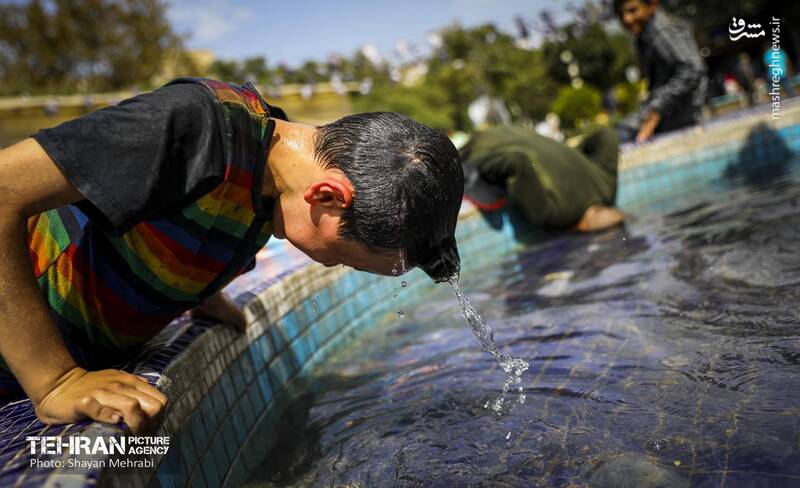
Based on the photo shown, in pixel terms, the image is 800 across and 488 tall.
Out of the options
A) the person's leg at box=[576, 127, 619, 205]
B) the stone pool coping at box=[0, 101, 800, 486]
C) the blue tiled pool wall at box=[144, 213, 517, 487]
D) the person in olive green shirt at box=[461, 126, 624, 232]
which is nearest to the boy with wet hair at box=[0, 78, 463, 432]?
the stone pool coping at box=[0, 101, 800, 486]

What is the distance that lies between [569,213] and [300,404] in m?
3.11

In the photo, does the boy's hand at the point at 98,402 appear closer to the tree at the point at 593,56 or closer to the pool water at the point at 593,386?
the pool water at the point at 593,386

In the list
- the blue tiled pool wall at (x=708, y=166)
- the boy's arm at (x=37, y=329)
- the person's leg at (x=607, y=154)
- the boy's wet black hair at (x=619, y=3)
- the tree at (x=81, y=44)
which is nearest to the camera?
the boy's arm at (x=37, y=329)

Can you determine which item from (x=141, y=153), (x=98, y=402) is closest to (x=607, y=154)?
(x=141, y=153)

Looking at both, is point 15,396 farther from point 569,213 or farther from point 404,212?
point 569,213

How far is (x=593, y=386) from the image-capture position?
6.98 ft

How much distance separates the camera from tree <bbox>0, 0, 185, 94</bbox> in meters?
21.0

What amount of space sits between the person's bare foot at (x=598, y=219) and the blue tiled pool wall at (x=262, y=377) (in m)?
1.46

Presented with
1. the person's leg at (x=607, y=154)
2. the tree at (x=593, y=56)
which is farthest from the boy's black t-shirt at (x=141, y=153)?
the tree at (x=593, y=56)

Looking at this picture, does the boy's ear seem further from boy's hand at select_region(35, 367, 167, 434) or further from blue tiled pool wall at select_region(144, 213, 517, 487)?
blue tiled pool wall at select_region(144, 213, 517, 487)

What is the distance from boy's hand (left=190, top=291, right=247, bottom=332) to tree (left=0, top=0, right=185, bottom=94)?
70.5 feet

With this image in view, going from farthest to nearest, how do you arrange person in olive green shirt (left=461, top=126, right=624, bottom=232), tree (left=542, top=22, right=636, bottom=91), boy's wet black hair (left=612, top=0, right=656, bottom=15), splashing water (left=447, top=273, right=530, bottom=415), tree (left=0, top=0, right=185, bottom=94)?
tree (left=542, top=22, right=636, bottom=91) → tree (left=0, top=0, right=185, bottom=94) → boy's wet black hair (left=612, top=0, right=656, bottom=15) → person in olive green shirt (left=461, top=126, right=624, bottom=232) → splashing water (left=447, top=273, right=530, bottom=415)

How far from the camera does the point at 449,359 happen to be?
2.80m

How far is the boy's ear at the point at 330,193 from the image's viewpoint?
5.22 feet
